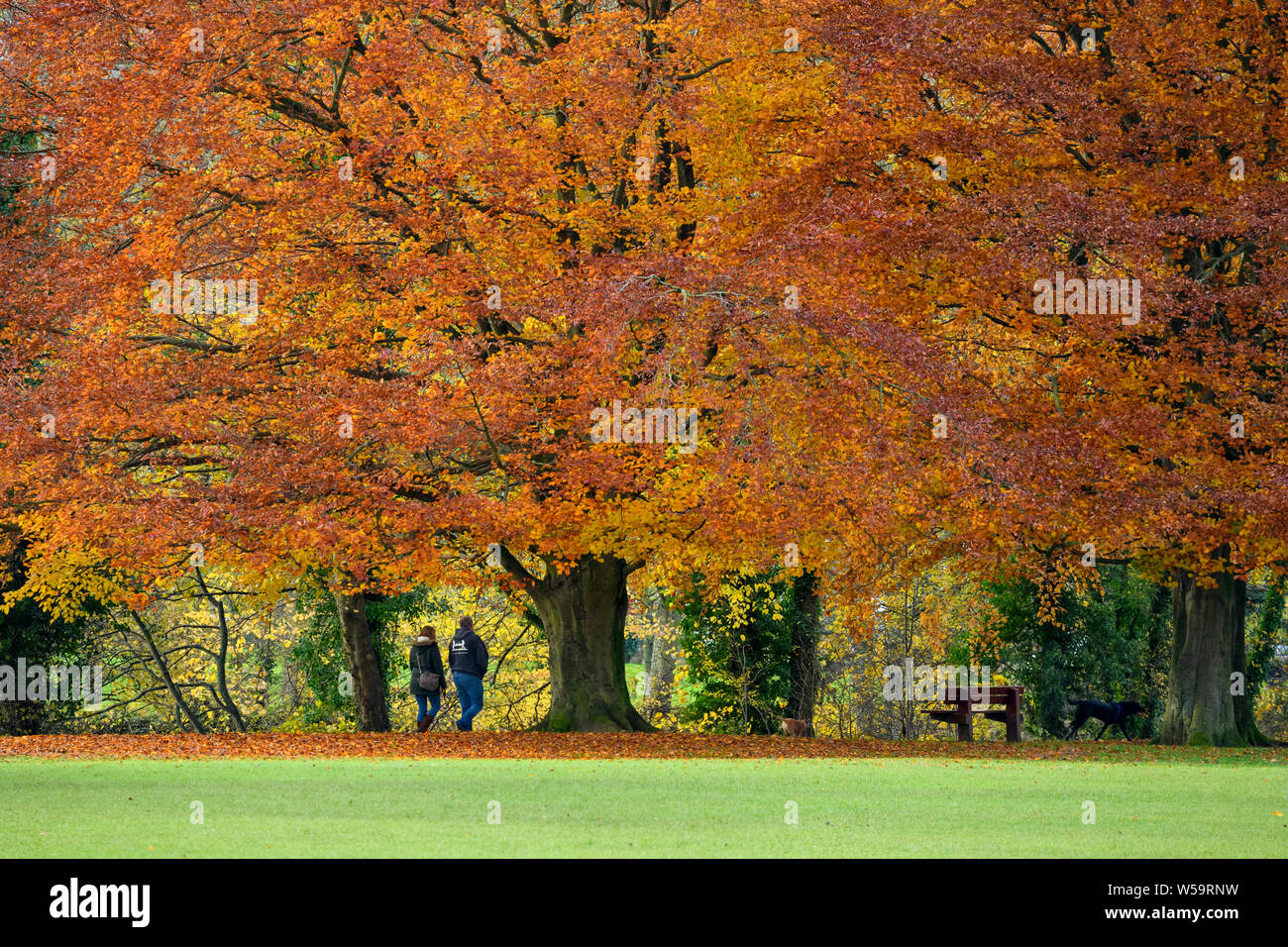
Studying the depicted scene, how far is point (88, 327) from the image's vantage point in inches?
880

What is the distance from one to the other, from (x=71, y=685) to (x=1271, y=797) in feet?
75.0

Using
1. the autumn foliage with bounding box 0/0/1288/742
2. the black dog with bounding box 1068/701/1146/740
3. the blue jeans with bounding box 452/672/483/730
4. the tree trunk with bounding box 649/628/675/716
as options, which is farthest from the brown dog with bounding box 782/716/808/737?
the tree trunk with bounding box 649/628/675/716

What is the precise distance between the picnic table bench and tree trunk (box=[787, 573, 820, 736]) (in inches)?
118

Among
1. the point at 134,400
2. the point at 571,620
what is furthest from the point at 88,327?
the point at 571,620

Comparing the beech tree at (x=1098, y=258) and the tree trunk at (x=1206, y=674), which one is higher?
the beech tree at (x=1098, y=258)

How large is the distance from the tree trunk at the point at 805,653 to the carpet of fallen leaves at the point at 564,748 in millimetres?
3614

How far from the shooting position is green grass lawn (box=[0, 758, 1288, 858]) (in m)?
10.3

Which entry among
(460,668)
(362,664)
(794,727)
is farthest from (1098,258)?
(362,664)

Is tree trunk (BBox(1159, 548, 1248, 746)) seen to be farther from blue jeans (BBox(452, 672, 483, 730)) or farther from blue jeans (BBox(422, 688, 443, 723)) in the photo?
blue jeans (BBox(422, 688, 443, 723))

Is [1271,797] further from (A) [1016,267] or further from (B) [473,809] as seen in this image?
(A) [1016,267]

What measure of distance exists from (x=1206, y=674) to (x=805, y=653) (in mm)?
7424

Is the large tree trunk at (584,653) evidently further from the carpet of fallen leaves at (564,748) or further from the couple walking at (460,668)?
the couple walking at (460,668)

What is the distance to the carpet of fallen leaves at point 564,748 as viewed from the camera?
2084 cm

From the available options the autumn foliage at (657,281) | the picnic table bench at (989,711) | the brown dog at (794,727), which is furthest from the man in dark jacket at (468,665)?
the picnic table bench at (989,711)
